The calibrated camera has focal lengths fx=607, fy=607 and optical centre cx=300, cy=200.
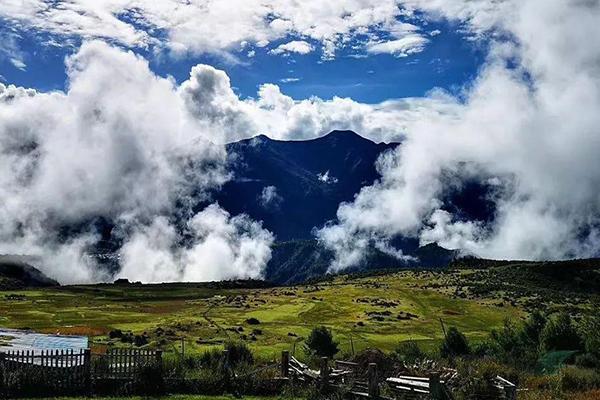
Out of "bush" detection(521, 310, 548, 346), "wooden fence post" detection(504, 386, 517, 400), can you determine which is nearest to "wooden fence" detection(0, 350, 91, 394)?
"wooden fence post" detection(504, 386, 517, 400)

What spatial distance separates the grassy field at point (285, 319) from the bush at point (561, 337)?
757 inches

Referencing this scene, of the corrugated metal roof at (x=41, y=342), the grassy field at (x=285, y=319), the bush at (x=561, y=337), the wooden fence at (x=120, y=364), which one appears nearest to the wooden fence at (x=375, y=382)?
the wooden fence at (x=120, y=364)

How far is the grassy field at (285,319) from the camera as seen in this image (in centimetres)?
7506

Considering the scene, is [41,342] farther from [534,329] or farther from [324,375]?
[534,329]

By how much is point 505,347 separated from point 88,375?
39.7 meters

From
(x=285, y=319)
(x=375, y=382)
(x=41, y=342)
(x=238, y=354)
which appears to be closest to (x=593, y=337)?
(x=375, y=382)

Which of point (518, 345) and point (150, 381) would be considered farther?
point (518, 345)

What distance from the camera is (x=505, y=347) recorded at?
186ft

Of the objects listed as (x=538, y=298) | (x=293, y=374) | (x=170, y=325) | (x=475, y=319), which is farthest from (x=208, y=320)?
(x=538, y=298)

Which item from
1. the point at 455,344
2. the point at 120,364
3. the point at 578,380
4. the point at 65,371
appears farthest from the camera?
the point at 455,344

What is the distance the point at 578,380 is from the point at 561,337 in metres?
19.8

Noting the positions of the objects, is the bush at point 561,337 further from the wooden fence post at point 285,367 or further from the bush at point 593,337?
the wooden fence post at point 285,367

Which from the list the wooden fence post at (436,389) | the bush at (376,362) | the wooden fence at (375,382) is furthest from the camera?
the bush at (376,362)

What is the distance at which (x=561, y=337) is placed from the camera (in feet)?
171
